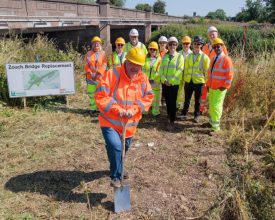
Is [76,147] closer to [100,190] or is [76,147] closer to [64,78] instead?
[100,190]

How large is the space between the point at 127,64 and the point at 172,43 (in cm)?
299

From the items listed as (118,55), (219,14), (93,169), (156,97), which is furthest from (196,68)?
(219,14)

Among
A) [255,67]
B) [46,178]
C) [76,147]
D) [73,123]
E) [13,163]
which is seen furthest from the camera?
[255,67]

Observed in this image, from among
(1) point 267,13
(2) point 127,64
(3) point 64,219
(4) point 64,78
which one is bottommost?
(3) point 64,219

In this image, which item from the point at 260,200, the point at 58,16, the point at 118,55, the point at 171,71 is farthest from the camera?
the point at 58,16

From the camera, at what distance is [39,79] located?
292 inches

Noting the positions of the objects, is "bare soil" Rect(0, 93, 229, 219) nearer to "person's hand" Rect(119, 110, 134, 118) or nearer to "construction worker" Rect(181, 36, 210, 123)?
"construction worker" Rect(181, 36, 210, 123)

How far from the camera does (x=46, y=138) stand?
5801 millimetres

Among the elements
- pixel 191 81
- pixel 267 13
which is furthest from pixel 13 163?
pixel 267 13

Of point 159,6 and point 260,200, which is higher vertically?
point 159,6

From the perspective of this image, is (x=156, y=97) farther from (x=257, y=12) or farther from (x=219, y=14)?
(x=219, y=14)

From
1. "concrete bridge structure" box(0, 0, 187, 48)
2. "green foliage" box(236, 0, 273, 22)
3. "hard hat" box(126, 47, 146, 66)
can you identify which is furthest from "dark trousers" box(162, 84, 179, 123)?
"green foliage" box(236, 0, 273, 22)

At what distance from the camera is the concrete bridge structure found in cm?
1329

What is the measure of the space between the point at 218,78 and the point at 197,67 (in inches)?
30.3
